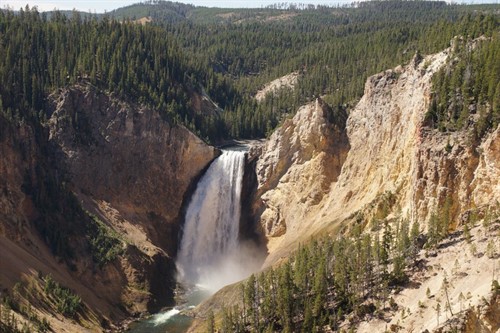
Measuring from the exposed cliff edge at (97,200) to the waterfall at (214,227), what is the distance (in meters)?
2.23

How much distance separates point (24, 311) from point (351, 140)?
4704 centimetres

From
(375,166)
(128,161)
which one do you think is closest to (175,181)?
(128,161)

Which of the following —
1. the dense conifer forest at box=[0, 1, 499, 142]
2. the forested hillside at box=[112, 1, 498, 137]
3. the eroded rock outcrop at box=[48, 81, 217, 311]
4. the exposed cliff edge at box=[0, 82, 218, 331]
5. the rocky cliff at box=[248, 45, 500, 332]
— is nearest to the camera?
the rocky cliff at box=[248, 45, 500, 332]

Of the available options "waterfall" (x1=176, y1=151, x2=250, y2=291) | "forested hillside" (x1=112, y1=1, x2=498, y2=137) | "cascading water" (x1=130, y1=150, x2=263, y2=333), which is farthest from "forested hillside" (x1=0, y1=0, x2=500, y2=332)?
"cascading water" (x1=130, y1=150, x2=263, y2=333)

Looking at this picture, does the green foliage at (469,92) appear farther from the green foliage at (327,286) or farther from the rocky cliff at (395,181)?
the green foliage at (327,286)

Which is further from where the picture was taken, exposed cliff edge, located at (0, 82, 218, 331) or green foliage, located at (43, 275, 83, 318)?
exposed cliff edge, located at (0, 82, 218, 331)

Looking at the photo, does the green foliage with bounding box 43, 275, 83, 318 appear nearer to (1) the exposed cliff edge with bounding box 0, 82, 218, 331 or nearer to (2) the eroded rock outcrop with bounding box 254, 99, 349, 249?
(1) the exposed cliff edge with bounding box 0, 82, 218, 331

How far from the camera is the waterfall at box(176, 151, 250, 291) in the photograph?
298ft

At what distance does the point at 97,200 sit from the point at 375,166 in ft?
140

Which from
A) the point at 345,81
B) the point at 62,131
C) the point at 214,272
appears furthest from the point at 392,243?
the point at 345,81

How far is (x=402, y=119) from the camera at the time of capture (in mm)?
72812

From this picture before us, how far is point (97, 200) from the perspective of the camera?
91688 millimetres

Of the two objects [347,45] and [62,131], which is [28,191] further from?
[347,45]

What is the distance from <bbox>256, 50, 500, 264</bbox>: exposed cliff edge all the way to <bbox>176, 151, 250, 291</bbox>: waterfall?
5380 millimetres
